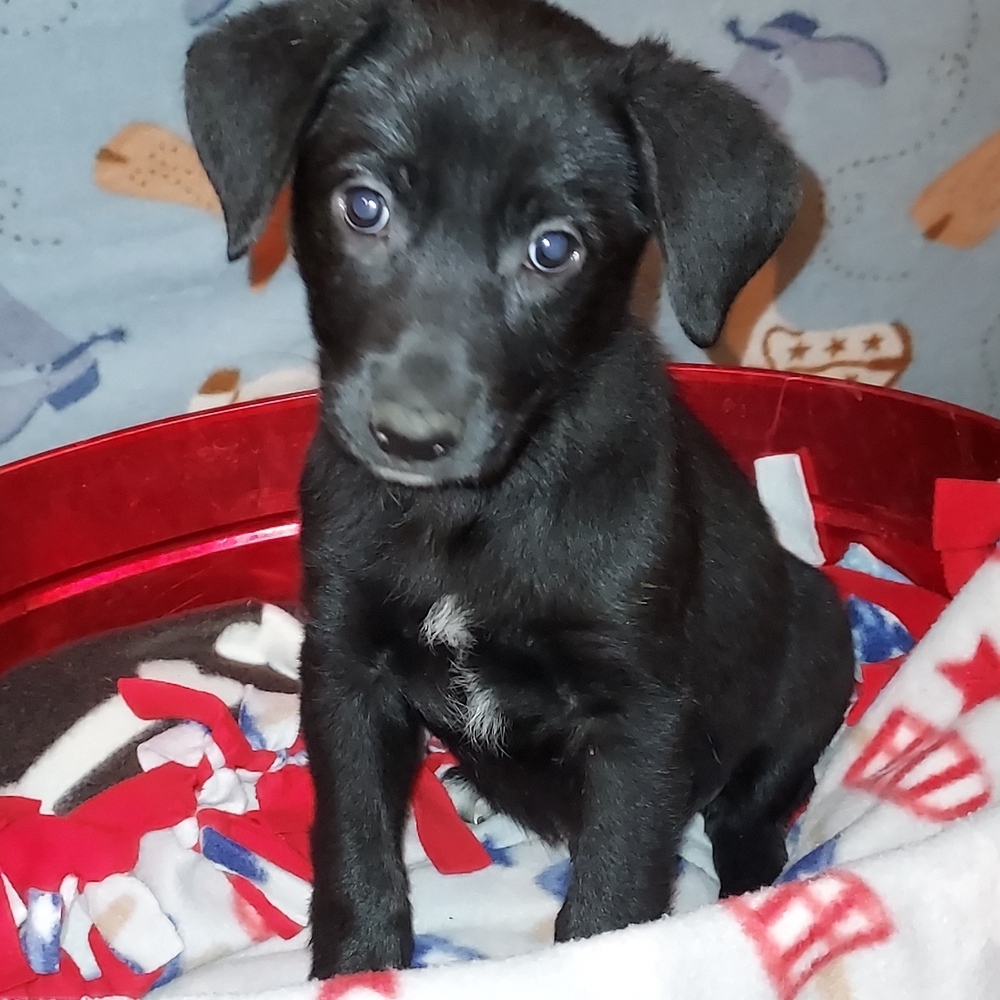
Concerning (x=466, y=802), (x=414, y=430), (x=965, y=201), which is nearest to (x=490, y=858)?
(x=466, y=802)

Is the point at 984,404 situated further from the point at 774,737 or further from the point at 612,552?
the point at 612,552

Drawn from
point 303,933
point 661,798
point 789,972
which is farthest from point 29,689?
point 789,972

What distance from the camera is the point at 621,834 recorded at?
163cm

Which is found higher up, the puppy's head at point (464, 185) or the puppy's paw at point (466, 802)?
the puppy's head at point (464, 185)

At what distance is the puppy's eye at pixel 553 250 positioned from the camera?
1.39 m

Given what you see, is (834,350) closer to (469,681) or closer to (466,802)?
(466,802)

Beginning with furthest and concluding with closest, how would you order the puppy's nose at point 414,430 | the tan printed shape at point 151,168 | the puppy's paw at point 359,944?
the tan printed shape at point 151,168
the puppy's paw at point 359,944
the puppy's nose at point 414,430

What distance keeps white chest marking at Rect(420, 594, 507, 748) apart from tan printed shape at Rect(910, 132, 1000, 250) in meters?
1.76

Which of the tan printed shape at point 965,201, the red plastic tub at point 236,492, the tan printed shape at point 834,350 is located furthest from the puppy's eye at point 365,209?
the tan printed shape at point 965,201

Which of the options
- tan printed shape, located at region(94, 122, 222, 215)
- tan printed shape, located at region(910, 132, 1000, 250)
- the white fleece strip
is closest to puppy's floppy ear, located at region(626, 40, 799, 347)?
tan printed shape, located at region(94, 122, 222, 215)

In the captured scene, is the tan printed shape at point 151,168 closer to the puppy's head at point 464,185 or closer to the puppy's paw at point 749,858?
the puppy's head at point 464,185

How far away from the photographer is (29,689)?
229 cm

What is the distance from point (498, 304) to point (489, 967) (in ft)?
2.28

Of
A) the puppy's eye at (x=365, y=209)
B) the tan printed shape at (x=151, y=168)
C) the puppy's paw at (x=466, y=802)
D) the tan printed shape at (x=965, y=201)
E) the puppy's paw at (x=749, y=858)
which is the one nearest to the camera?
the puppy's eye at (x=365, y=209)
